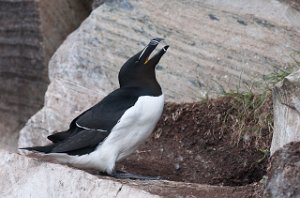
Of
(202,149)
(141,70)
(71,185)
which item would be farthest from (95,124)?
(202,149)

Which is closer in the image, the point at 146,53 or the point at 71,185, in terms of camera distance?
the point at 71,185

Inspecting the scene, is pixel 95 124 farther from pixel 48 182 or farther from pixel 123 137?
pixel 48 182

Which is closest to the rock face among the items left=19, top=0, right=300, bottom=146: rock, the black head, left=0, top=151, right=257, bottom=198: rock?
left=0, top=151, right=257, bottom=198: rock

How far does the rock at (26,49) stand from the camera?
10.4m

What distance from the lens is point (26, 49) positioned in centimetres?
1052

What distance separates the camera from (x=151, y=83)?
25.5 feet

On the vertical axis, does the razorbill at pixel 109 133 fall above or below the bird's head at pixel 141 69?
below

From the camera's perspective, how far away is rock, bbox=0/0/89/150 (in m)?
10.4

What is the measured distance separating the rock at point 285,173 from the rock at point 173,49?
102 inches

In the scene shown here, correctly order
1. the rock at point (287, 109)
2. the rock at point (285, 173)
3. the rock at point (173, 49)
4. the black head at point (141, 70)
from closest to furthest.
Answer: the rock at point (285, 173), the rock at point (287, 109), the black head at point (141, 70), the rock at point (173, 49)

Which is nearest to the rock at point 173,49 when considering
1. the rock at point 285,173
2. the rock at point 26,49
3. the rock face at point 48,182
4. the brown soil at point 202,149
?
the brown soil at point 202,149

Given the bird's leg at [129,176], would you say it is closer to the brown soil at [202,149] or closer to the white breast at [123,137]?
the white breast at [123,137]

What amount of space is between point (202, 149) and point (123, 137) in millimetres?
1108

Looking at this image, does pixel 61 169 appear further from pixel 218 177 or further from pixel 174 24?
pixel 174 24
